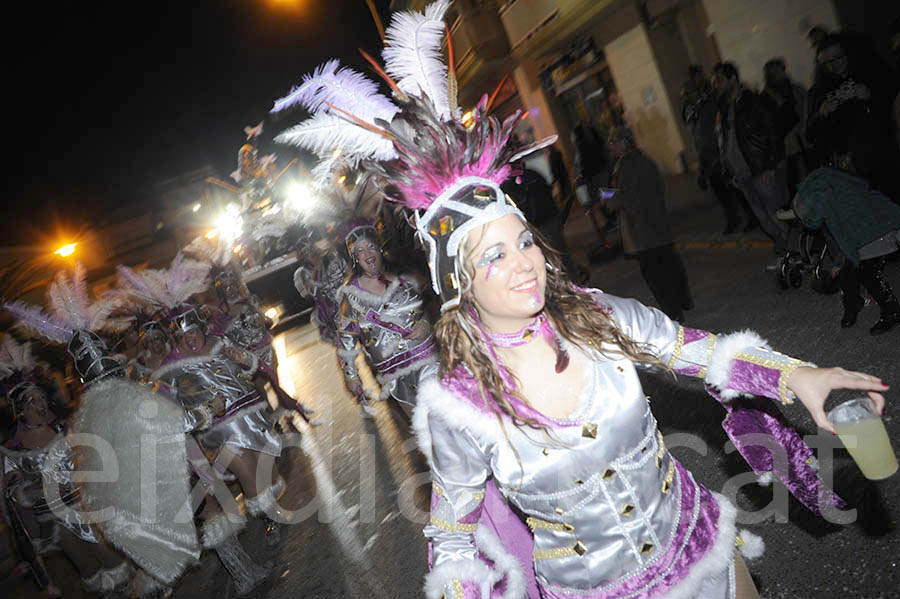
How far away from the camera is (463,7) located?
18.7m

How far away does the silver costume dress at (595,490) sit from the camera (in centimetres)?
188

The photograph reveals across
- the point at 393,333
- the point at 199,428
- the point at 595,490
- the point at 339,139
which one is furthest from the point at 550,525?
the point at 199,428

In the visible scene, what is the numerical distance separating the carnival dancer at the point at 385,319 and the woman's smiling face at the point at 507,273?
3536mm

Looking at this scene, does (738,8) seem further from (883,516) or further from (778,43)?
(883,516)

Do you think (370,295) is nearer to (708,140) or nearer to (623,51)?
(708,140)

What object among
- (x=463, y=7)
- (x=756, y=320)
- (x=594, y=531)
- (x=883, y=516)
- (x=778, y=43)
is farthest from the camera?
(x=463, y=7)

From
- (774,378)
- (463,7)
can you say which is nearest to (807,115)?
(774,378)

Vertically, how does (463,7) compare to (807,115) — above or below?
above

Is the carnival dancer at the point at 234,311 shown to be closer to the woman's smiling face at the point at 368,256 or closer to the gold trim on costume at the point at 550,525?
the woman's smiling face at the point at 368,256

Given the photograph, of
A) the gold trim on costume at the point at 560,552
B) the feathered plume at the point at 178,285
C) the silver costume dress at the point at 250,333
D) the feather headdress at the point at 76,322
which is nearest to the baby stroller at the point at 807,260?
the gold trim on costume at the point at 560,552

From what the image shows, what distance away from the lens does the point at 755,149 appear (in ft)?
20.8

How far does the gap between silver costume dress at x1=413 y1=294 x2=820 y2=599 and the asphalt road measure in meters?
1.19

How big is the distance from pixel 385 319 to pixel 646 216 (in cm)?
301

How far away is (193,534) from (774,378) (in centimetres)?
464
